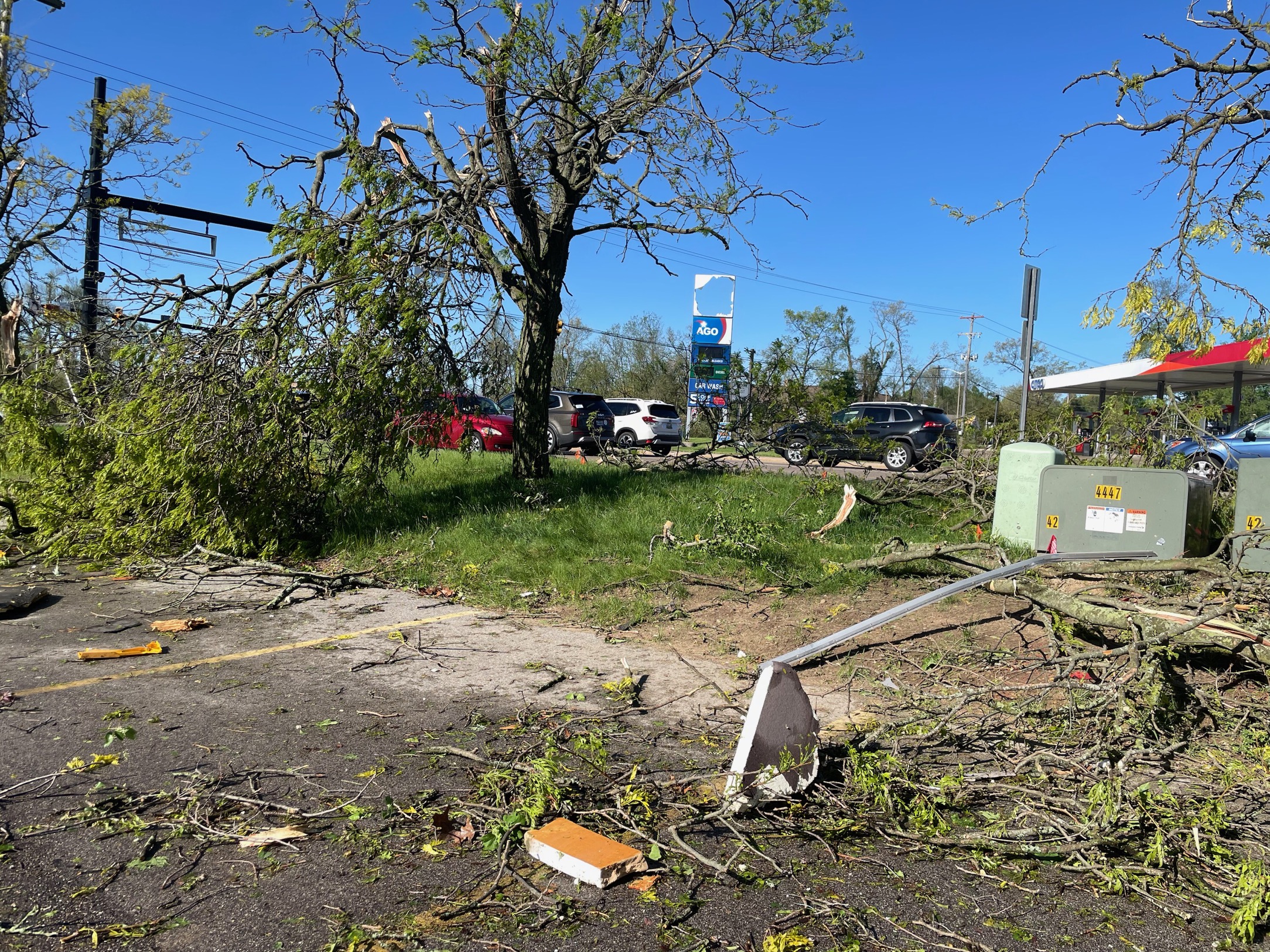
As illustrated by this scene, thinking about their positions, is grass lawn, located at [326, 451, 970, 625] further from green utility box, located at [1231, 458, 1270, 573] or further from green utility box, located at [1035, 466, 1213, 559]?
green utility box, located at [1231, 458, 1270, 573]

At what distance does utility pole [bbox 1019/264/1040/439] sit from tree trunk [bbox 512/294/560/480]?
18.7 ft

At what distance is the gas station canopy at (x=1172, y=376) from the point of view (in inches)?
930

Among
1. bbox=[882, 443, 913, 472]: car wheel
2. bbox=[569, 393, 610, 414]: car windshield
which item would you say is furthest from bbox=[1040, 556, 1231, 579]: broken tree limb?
bbox=[569, 393, 610, 414]: car windshield

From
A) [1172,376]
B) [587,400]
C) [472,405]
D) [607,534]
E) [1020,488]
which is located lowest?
[607,534]

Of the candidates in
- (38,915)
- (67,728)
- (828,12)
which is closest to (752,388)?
(828,12)

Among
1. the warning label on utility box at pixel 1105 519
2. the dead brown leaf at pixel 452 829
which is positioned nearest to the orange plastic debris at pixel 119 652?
the dead brown leaf at pixel 452 829

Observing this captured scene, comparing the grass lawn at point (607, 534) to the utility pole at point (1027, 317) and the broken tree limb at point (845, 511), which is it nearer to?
the broken tree limb at point (845, 511)

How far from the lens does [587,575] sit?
25.9ft

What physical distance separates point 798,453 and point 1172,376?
24446mm

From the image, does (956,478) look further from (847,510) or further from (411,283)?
(411,283)

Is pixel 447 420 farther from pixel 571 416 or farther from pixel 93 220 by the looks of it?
pixel 571 416

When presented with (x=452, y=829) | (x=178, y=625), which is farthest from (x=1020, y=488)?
(x=178, y=625)

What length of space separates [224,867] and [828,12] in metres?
10.3

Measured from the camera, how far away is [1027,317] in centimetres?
1072
